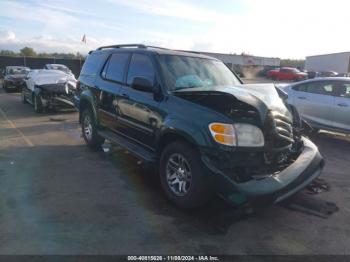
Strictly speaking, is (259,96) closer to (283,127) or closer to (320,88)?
(283,127)

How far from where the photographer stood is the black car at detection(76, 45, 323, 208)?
12.6 ft

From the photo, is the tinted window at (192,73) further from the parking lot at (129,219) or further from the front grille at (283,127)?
the parking lot at (129,219)

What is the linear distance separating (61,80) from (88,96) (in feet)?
23.0

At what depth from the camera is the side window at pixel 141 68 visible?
16.9 feet

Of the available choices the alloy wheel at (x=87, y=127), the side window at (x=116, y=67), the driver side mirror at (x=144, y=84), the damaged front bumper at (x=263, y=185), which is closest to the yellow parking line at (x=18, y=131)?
the alloy wheel at (x=87, y=127)

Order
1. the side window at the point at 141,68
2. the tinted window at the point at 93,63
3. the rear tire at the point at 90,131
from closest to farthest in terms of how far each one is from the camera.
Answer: the side window at the point at 141,68, the tinted window at the point at 93,63, the rear tire at the point at 90,131

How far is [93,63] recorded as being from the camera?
718 centimetres

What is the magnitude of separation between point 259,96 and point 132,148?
2125mm

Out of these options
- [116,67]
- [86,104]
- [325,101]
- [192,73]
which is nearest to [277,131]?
[192,73]

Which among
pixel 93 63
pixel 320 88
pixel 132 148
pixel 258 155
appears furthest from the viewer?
pixel 320 88

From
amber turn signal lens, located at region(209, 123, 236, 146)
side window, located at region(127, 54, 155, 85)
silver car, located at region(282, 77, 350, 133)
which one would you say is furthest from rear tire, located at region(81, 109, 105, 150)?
silver car, located at region(282, 77, 350, 133)

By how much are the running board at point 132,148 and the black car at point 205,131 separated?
0.02 metres

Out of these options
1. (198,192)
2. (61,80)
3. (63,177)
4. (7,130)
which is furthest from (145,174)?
(61,80)

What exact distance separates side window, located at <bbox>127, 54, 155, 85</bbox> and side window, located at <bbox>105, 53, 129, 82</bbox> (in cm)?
27
